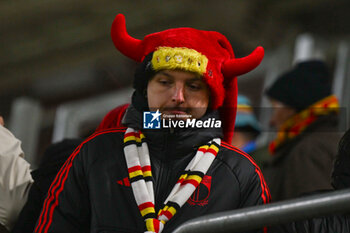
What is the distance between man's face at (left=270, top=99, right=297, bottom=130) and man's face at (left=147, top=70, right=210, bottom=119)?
75.4 inches

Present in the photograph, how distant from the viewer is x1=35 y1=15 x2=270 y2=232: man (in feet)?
7.59

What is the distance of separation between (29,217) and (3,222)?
0.35 ft

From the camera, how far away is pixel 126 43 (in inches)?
105

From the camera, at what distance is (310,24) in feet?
25.0

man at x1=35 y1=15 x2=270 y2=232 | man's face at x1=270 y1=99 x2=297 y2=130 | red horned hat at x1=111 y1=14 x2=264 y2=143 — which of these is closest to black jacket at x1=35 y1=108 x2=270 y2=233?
man at x1=35 y1=15 x2=270 y2=232

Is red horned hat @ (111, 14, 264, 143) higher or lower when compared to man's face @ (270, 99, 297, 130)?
higher

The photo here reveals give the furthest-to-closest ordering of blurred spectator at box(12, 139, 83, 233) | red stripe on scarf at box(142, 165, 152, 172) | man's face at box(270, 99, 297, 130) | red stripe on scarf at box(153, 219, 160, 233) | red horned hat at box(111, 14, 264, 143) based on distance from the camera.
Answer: man's face at box(270, 99, 297, 130)
blurred spectator at box(12, 139, 83, 233)
red horned hat at box(111, 14, 264, 143)
red stripe on scarf at box(142, 165, 152, 172)
red stripe on scarf at box(153, 219, 160, 233)

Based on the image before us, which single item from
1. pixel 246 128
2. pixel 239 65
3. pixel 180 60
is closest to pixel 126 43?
pixel 180 60

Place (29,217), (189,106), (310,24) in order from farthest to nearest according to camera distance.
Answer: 1. (310,24)
2. (29,217)
3. (189,106)

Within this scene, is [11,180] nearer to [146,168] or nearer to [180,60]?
[146,168]

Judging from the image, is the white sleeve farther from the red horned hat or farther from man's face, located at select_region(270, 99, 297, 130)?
man's face, located at select_region(270, 99, 297, 130)

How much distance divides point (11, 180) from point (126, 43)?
2.23ft

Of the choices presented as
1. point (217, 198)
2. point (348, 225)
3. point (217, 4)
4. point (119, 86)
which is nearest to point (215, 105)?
point (217, 198)

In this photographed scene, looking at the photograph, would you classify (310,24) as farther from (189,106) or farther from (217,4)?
(189,106)
